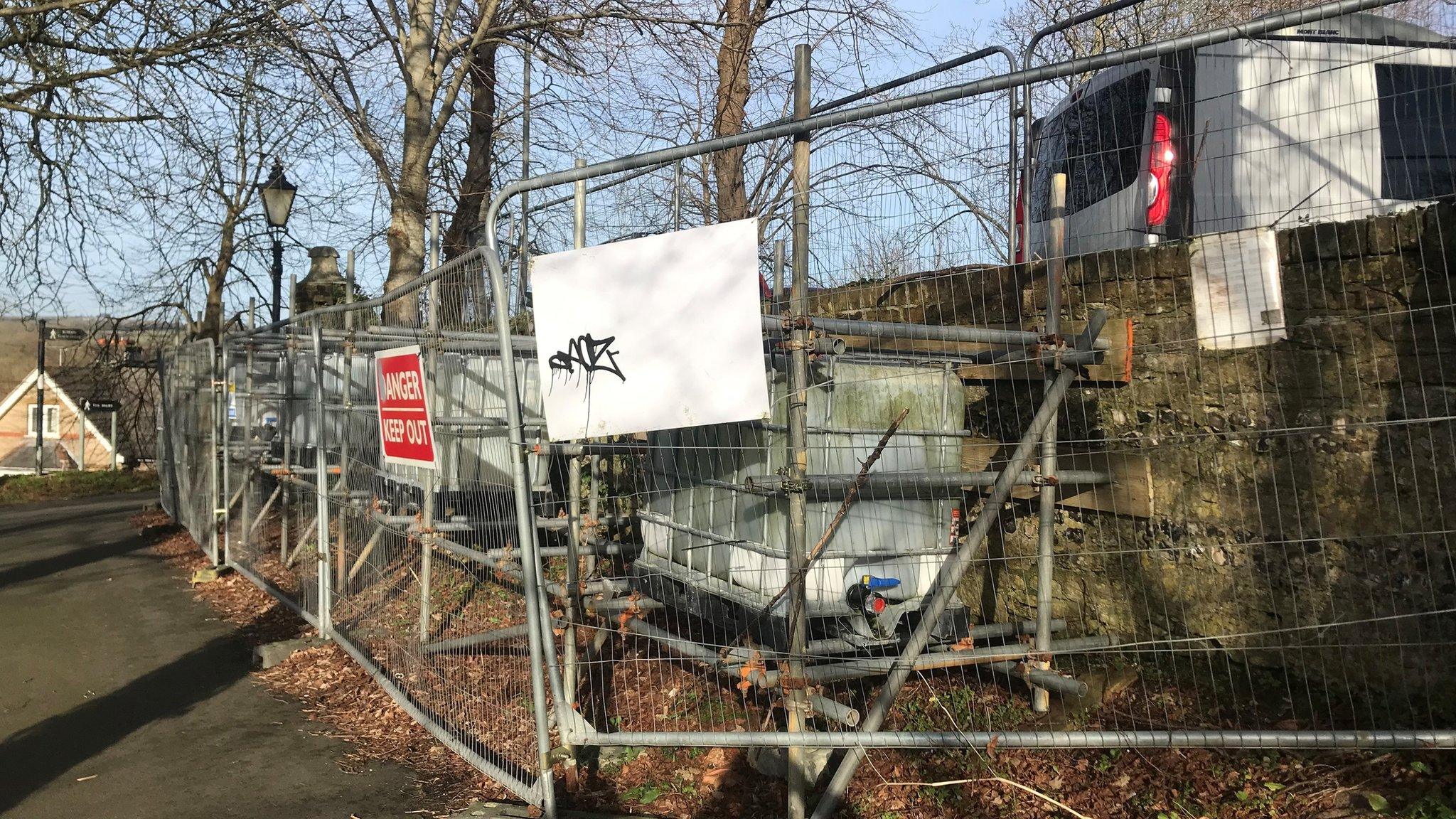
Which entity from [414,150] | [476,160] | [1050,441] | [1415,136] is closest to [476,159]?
[476,160]

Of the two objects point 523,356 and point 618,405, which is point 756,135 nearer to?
point 618,405

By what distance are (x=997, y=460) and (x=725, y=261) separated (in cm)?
145

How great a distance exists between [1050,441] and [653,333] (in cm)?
167

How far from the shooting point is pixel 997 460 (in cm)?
437

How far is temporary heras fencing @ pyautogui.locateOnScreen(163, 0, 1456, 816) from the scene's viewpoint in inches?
148

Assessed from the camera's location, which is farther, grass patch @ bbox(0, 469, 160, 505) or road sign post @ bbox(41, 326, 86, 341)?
road sign post @ bbox(41, 326, 86, 341)

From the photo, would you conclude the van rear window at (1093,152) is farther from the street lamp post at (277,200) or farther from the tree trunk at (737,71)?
the street lamp post at (277,200)

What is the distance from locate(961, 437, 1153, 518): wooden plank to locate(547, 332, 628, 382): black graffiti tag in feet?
5.52

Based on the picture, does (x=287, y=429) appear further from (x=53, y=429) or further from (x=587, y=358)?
(x=53, y=429)

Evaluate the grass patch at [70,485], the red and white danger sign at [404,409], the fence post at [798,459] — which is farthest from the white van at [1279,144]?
the grass patch at [70,485]

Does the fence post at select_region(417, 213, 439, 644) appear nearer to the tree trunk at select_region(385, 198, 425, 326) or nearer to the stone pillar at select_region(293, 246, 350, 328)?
the tree trunk at select_region(385, 198, 425, 326)

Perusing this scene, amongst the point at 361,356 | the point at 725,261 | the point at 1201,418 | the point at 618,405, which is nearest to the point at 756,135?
the point at 725,261

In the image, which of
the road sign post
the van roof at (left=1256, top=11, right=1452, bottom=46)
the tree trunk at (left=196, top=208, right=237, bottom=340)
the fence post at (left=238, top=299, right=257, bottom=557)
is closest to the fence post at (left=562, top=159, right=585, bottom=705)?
the van roof at (left=1256, top=11, right=1452, bottom=46)

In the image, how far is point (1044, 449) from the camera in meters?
4.34
